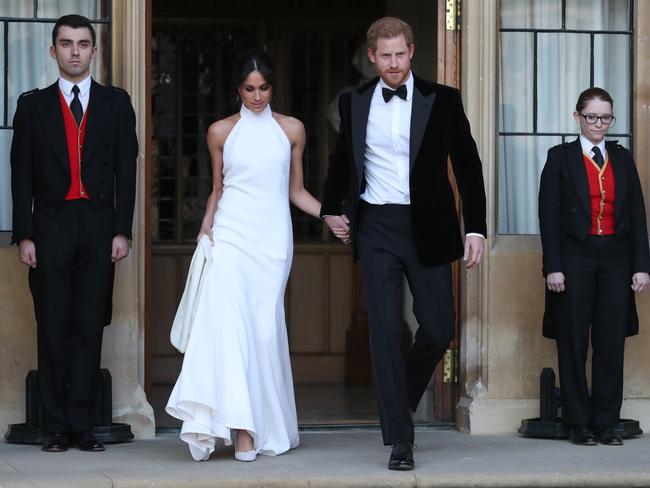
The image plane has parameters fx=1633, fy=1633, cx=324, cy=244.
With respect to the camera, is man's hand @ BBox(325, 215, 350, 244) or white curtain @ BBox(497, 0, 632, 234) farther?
white curtain @ BBox(497, 0, 632, 234)

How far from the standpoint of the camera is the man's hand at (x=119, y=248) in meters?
8.43

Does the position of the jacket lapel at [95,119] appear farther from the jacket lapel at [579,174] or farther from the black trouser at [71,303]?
the jacket lapel at [579,174]

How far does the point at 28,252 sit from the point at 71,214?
30cm

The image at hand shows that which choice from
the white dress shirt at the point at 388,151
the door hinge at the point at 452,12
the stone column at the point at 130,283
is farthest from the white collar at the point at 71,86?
the door hinge at the point at 452,12

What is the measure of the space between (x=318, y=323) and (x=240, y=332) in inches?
182

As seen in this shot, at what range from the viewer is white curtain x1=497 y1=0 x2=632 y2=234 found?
31.4 ft

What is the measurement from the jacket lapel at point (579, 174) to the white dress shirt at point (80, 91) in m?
2.62

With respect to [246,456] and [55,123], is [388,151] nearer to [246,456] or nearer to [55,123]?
[246,456]

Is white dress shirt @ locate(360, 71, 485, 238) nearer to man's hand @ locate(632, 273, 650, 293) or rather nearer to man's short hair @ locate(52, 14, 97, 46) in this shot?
man's hand @ locate(632, 273, 650, 293)

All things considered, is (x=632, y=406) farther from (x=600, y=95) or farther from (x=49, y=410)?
(x=49, y=410)

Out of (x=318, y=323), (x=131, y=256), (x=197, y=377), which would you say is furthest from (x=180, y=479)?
(x=318, y=323)

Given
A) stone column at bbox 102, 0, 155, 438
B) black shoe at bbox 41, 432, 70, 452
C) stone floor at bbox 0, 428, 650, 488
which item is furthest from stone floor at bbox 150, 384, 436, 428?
black shoe at bbox 41, 432, 70, 452

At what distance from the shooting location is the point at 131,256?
29.7ft

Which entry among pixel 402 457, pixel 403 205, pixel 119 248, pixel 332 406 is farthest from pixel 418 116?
pixel 332 406
